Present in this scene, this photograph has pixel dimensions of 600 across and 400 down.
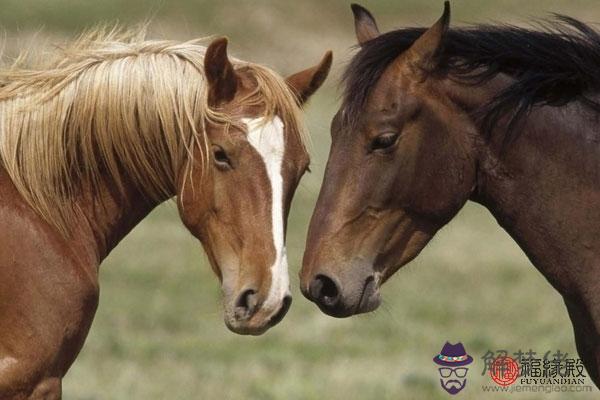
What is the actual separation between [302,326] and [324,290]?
7.34 metres

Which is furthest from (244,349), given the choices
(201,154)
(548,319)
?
(201,154)

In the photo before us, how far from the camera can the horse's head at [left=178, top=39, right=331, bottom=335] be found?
206 inches

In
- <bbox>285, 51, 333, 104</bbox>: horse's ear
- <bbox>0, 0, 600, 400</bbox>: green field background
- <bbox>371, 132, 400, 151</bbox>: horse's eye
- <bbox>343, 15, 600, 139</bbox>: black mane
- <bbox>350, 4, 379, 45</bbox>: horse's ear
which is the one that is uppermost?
<bbox>343, 15, 600, 139</bbox>: black mane

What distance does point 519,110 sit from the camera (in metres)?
5.16

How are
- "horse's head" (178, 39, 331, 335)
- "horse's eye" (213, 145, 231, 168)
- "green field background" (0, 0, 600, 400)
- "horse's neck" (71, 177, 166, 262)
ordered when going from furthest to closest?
"green field background" (0, 0, 600, 400)
"horse's neck" (71, 177, 166, 262)
"horse's eye" (213, 145, 231, 168)
"horse's head" (178, 39, 331, 335)

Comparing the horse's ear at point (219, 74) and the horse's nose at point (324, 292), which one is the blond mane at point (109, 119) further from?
the horse's nose at point (324, 292)

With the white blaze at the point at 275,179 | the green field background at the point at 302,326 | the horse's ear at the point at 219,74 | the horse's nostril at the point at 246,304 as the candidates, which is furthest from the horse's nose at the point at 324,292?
the horse's ear at the point at 219,74

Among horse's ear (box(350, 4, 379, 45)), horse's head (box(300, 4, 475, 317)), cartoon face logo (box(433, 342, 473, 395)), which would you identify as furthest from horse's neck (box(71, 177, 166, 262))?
cartoon face logo (box(433, 342, 473, 395))

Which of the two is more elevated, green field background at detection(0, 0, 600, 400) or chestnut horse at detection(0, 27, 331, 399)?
chestnut horse at detection(0, 27, 331, 399)

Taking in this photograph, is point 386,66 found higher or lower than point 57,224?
higher

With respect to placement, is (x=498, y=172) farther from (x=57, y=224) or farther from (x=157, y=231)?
(x=157, y=231)

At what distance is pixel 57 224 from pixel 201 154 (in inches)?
28.3

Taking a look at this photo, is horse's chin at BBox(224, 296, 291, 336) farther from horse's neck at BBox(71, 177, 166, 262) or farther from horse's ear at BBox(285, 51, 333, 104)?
horse's ear at BBox(285, 51, 333, 104)

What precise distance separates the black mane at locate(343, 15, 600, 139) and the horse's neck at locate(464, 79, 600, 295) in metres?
0.08
